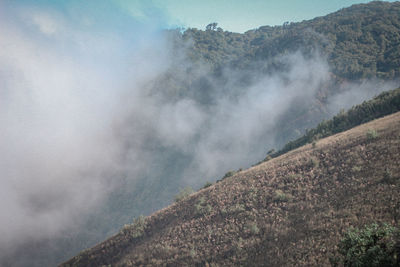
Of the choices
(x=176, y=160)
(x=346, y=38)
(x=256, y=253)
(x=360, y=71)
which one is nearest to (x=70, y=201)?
(x=176, y=160)

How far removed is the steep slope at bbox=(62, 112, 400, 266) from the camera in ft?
46.5

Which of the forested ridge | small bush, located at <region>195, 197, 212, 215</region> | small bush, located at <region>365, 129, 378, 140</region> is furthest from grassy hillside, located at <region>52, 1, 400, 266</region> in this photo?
small bush, located at <region>365, 129, 378, 140</region>

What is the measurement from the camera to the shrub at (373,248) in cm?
751

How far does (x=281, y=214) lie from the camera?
1842cm

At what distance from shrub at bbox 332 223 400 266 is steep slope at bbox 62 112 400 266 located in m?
3.34

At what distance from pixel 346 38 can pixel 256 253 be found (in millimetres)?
154286

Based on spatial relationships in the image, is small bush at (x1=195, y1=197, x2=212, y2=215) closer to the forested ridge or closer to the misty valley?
the misty valley

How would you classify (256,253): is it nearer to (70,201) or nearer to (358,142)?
(358,142)

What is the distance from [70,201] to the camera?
410 feet

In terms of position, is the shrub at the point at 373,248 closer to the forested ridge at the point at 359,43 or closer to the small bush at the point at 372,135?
the small bush at the point at 372,135

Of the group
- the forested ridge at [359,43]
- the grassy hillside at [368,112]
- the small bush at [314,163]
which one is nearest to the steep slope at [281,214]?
the small bush at [314,163]

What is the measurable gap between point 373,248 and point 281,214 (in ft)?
35.5

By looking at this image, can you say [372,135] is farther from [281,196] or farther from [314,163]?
[281,196]

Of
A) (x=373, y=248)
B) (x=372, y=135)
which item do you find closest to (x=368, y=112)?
(x=372, y=135)
